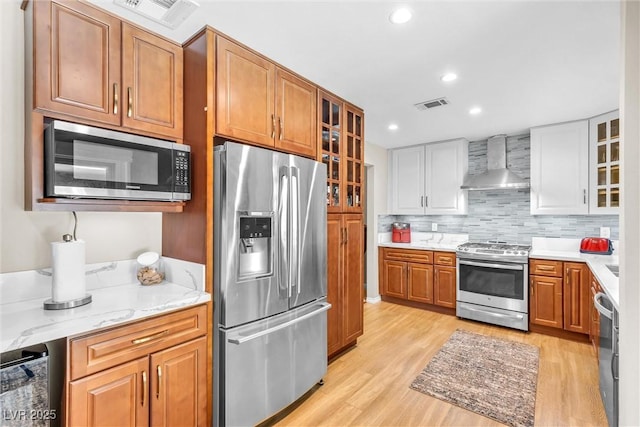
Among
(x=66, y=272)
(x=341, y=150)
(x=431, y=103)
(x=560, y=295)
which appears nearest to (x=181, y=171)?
(x=66, y=272)

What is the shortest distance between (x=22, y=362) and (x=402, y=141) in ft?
15.0

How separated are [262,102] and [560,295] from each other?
12.4 ft

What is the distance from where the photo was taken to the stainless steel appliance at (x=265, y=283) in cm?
171

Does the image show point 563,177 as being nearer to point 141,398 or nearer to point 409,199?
point 409,199

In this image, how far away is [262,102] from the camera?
2.02 meters

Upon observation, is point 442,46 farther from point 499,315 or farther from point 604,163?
point 499,315

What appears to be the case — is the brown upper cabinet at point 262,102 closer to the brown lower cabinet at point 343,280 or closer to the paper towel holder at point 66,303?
the brown lower cabinet at point 343,280

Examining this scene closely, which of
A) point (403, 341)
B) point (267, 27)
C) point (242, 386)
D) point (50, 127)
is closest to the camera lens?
point (50, 127)

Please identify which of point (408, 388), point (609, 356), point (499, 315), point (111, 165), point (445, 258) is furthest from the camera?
point (445, 258)

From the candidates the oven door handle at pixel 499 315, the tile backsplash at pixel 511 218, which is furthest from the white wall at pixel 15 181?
the oven door handle at pixel 499 315

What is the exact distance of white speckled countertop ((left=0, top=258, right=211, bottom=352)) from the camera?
1225mm

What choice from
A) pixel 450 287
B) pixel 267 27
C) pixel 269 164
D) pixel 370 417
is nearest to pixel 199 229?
pixel 269 164

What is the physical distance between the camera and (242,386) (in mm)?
1740

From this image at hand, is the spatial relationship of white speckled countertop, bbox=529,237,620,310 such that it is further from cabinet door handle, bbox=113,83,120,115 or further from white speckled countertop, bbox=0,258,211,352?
cabinet door handle, bbox=113,83,120,115
